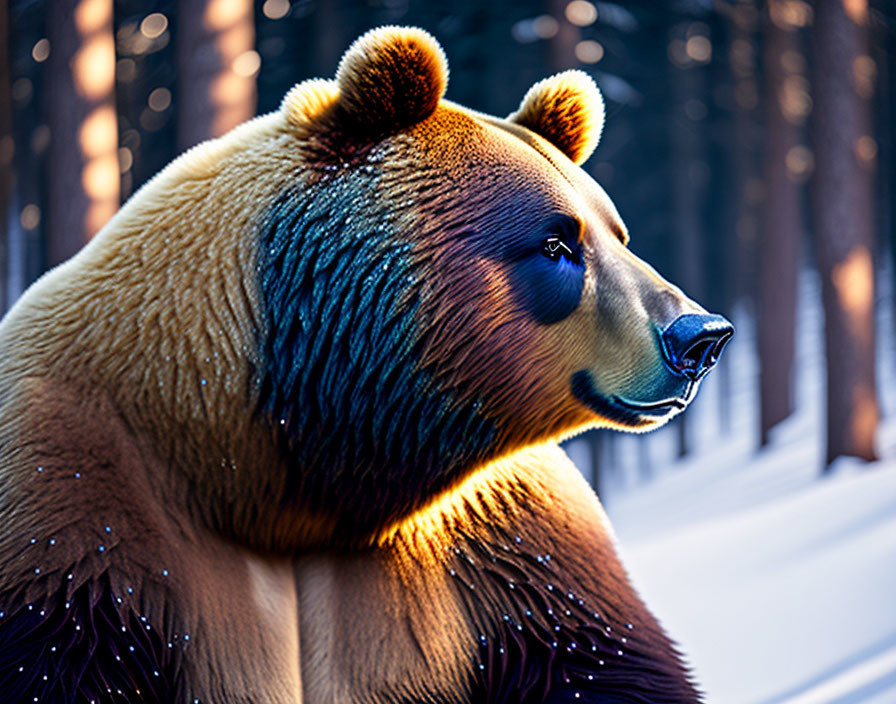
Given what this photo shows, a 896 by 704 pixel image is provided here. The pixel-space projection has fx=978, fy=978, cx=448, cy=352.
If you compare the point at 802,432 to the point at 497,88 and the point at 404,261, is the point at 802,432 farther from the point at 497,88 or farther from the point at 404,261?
the point at 404,261

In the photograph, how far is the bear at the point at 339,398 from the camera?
6.81ft

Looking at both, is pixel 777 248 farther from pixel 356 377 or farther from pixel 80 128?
pixel 356 377

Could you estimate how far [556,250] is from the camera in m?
2.17

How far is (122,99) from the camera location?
46.9 feet

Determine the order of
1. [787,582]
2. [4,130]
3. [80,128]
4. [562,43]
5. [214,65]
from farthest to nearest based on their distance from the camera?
[4,130] < [562,43] < [80,128] < [214,65] < [787,582]

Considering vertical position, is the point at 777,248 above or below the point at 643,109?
below

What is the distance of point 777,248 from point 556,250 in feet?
39.7

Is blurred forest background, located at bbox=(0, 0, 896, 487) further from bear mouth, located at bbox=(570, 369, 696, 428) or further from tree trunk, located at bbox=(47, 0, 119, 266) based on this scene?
bear mouth, located at bbox=(570, 369, 696, 428)

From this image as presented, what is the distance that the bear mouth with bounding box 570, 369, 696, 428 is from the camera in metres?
2.12

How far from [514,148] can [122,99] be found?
43.8ft

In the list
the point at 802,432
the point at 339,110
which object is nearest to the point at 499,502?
the point at 339,110

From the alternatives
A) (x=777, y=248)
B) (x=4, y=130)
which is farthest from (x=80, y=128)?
(x=777, y=248)

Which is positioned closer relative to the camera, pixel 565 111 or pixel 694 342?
pixel 694 342

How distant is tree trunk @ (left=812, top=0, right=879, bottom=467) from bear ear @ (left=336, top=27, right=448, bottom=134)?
7.76 metres
